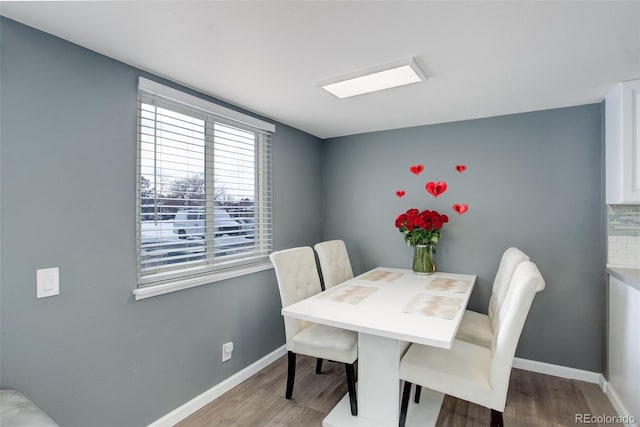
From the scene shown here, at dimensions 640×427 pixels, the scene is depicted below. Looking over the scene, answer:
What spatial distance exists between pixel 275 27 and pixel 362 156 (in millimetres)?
2125

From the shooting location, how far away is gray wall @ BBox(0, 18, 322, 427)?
54.0 inches

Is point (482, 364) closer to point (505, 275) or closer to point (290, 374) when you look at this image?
point (505, 275)

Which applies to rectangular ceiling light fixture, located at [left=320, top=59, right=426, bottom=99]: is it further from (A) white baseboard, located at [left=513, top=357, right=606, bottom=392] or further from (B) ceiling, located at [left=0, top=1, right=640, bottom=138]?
(A) white baseboard, located at [left=513, top=357, right=606, bottom=392]

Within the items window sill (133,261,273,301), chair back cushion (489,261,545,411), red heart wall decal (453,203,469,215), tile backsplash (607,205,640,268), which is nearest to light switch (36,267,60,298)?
window sill (133,261,273,301)

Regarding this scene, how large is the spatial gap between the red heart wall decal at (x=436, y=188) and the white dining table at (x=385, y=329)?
0.96 m

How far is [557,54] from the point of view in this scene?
1682 millimetres

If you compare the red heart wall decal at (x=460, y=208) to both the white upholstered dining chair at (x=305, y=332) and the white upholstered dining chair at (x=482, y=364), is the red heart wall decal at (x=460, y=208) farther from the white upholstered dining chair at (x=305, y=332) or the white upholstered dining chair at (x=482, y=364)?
the white upholstered dining chair at (x=305, y=332)

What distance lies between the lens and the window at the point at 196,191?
1.91 m

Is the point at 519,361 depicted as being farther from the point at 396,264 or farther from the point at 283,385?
the point at 283,385

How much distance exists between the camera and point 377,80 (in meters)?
1.98

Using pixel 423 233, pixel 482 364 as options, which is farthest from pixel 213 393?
pixel 423 233

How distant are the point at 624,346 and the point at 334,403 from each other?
1922 millimetres

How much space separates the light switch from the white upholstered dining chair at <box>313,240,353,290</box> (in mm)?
1785

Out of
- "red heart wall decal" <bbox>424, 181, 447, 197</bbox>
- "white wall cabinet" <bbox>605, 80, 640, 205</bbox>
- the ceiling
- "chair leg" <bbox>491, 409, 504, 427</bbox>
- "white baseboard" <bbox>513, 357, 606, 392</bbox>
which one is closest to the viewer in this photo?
the ceiling
